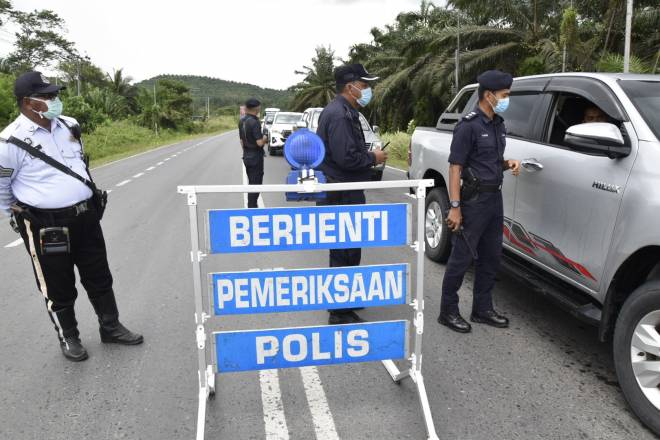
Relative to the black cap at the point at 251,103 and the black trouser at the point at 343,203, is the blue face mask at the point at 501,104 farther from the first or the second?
the black cap at the point at 251,103

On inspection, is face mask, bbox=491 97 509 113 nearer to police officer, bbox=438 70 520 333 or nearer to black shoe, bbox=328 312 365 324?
police officer, bbox=438 70 520 333

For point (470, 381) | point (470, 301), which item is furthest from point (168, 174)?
point (470, 381)

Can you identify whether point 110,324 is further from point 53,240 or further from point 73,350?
point 53,240

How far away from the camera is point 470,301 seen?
16.3ft

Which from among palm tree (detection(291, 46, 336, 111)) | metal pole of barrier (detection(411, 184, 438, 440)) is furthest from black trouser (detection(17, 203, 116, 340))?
palm tree (detection(291, 46, 336, 111))

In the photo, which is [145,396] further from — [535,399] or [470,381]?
[535,399]

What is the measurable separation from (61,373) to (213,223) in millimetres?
1811

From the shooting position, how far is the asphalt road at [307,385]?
9.80 feet

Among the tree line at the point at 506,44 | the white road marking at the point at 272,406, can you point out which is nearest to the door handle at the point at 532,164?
the white road marking at the point at 272,406

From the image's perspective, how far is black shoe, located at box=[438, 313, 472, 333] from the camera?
4.25 m

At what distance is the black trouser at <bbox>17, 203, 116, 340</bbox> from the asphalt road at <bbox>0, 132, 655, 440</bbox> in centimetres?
33

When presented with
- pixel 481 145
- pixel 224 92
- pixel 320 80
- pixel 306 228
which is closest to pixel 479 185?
pixel 481 145

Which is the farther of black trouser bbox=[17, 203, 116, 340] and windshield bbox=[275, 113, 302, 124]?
windshield bbox=[275, 113, 302, 124]

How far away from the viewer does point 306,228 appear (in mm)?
2816
